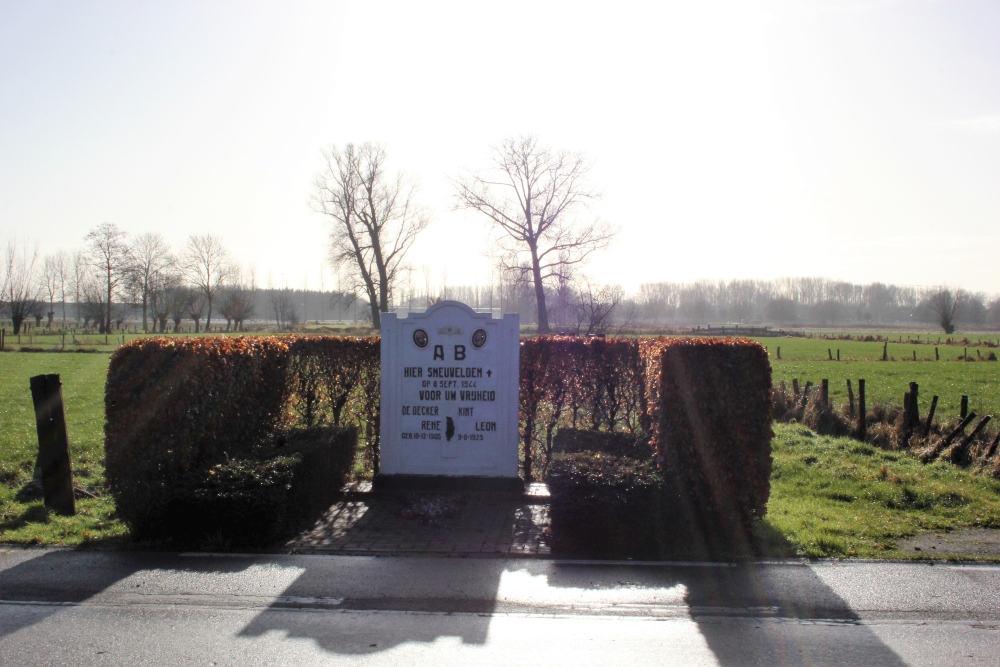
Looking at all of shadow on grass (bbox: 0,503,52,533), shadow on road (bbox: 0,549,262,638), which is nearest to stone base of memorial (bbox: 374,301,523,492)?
shadow on road (bbox: 0,549,262,638)

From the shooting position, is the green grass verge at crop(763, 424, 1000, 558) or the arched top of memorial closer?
the green grass verge at crop(763, 424, 1000, 558)

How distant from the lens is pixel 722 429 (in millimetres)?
7219

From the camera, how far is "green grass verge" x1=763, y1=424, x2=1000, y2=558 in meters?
6.92

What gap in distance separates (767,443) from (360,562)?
4029 millimetres

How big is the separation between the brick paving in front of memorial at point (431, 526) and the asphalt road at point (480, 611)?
32cm

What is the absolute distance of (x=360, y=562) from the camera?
21.0 feet

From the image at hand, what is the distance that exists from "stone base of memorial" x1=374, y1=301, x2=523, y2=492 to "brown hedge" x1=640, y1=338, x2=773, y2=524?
2.22 m

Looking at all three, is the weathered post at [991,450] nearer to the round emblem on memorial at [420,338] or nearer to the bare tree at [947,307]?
the round emblem on memorial at [420,338]

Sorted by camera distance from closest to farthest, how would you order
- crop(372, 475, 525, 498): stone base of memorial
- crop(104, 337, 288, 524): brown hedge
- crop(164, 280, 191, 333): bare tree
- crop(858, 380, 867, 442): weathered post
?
crop(104, 337, 288, 524): brown hedge
crop(372, 475, 525, 498): stone base of memorial
crop(858, 380, 867, 442): weathered post
crop(164, 280, 191, 333): bare tree

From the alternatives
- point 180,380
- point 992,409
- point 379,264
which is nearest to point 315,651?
point 180,380

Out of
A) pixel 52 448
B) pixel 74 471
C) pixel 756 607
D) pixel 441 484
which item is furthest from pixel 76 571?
pixel 756 607

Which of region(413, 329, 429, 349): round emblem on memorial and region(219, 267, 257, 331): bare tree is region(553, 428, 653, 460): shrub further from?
region(219, 267, 257, 331): bare tree

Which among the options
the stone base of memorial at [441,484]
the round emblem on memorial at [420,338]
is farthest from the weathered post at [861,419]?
the round emblem on memorial at [420,338]

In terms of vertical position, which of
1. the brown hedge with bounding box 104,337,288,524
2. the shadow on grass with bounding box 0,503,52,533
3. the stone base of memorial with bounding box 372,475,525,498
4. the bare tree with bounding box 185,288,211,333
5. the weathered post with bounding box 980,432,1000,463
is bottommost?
the shadow on grass with bounding box 0,503,52,533
